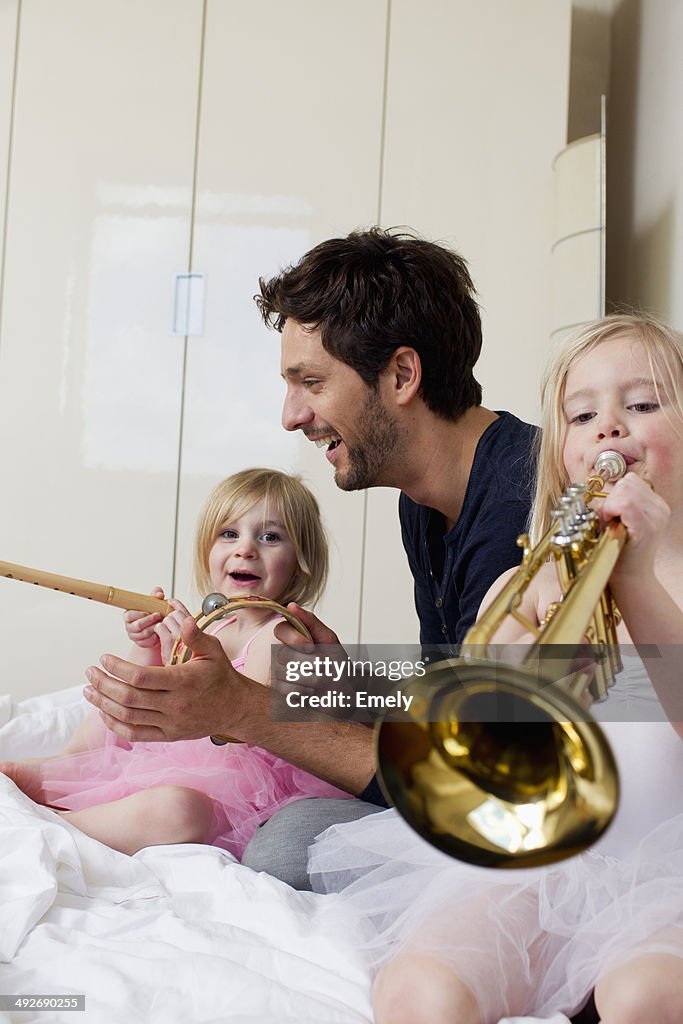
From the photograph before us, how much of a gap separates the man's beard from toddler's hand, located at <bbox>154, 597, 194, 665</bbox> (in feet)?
1.19

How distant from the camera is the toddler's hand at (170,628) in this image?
4.85 feet

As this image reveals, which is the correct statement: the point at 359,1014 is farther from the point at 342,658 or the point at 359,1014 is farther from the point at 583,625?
the point at 342,658

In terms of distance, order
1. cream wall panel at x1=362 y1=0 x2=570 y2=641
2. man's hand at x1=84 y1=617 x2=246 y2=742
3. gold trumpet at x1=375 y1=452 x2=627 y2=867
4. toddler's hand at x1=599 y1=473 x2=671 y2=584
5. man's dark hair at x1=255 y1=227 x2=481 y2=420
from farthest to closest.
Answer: cream wall panel at x1=362 y1=0 x2=570 y2=641 < man's dark hair at x1=255 y1=227 x2=481 y2=420 < man's hand at x1=84 y1=617 x2=246 y2=742 < toddler's hand at x1=599 y1=473 x2=671 y2=584 < gold trumpet at x1=375 y1=452 x2=627 y2=867

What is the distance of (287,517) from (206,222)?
54.6 inches

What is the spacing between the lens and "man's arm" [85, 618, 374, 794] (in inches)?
45.7

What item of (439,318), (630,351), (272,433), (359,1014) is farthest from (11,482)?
(359,1014)

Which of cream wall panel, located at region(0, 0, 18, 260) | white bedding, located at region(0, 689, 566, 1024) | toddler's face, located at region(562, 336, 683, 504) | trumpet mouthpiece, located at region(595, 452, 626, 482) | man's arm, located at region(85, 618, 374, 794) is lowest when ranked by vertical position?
white bedding, located at region(0, 689, 566, 1024)

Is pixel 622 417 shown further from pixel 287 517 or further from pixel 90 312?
pixel 90 312

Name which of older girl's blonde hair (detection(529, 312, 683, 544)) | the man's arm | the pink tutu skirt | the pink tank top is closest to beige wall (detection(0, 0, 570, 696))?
the pink tank top

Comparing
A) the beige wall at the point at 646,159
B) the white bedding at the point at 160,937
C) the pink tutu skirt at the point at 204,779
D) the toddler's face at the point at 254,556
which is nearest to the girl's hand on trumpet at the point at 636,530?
the white bedding at the point at 160,937

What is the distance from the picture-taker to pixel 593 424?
1.27m

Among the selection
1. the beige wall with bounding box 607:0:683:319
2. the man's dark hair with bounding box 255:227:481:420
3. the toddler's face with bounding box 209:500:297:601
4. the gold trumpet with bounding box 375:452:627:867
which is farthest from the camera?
the beige wall with bounding box 607:0:683:319

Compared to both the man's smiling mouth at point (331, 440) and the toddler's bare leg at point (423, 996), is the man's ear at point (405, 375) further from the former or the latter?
the toddler's bare leg at point (423, 996)

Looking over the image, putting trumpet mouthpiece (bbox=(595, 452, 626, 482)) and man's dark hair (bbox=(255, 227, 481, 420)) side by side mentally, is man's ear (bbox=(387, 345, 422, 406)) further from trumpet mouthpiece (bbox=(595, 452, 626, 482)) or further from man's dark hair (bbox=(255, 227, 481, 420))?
trumpet mouthpiece (bbox=(595, 452, 626, 482))
